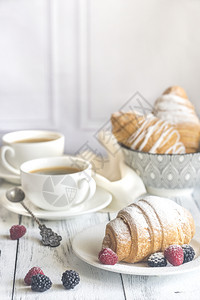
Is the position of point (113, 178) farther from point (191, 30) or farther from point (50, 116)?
point (191, 30)

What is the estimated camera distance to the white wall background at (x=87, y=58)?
62.8 inches

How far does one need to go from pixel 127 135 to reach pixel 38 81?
46 cm

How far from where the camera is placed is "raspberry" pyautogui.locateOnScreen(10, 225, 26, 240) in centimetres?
107

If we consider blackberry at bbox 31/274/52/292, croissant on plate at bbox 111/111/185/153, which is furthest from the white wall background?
blackberry at bbox 31/274/52/292

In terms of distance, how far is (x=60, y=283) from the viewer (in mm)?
894

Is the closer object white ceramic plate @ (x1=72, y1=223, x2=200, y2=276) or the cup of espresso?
white ceramic plate @ (x1=72, y1=223, x2=200, y2=276)

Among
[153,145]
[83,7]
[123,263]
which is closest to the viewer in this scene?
[123,263]

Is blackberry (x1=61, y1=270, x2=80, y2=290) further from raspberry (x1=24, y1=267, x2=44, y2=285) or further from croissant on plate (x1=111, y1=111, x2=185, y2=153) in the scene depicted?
croissant on plate (x1=111, y1=111, x2=185, y2=153)

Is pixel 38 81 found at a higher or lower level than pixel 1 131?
higher

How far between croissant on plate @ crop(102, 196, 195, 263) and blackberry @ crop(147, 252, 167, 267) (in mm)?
14

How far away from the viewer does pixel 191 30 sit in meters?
1.62

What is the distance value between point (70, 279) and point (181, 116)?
626mm

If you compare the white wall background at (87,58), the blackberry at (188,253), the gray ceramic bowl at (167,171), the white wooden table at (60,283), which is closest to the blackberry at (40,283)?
the white wooden table at (60,283)

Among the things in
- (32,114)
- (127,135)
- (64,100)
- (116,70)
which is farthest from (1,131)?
(127,135)
